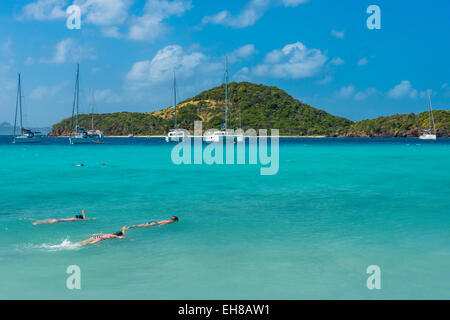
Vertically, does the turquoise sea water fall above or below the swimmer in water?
below

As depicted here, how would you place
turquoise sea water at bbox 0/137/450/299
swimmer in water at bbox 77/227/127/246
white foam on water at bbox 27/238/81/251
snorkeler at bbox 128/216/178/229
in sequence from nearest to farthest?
turquoise sea water at bbox 0/137/450/299
white foam on water at bbox 27/238/81/251
swimmer in water at bbox 77/227/127/246
snorkeler at bbox 128/216/178/229

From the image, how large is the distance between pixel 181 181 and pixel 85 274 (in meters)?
22.4

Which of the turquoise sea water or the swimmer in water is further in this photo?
the swimmer in water

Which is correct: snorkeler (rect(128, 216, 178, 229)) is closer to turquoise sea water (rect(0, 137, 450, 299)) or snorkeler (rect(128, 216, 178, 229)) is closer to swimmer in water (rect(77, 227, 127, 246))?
turquoise sea water (rect(0, 137, 450, 299))

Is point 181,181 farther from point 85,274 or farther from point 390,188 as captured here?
point 85,274

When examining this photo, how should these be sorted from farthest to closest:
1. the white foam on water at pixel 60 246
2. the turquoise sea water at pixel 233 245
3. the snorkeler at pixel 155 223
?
the snorkeler at pixel 155 223, the white foam on water at pixel 60 246, the turquoise sea water at pixel 233 245

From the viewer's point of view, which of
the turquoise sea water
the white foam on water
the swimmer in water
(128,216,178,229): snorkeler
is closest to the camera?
the turquoise sea water

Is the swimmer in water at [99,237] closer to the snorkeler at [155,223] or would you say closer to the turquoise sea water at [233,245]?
the turquoise sea water at [233,245]

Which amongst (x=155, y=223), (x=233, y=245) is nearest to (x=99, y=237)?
(x=155, y=223)

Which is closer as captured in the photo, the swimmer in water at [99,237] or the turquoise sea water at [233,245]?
the turquoise sea water at [233,245]

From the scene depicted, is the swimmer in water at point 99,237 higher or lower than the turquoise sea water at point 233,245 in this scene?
higher

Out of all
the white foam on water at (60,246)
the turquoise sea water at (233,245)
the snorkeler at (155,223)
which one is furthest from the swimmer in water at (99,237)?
the snorkeler at (155,223)

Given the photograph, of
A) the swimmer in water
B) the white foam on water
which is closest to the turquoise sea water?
the white foam on water

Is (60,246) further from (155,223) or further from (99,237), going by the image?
(155,223)
